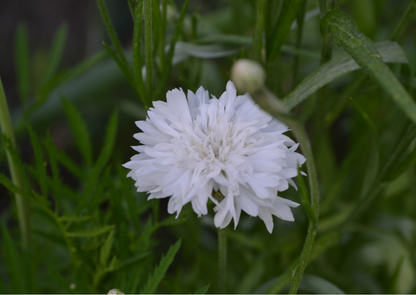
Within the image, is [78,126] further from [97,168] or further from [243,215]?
[243,215]

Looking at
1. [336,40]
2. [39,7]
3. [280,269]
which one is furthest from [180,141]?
[39,7]

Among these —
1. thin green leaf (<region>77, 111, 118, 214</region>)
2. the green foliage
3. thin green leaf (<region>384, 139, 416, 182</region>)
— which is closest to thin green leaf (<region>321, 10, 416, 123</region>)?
the green foliage

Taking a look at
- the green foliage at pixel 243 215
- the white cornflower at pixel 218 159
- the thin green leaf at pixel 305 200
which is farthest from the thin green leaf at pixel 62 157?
the thin green leaf at pixel 305 200

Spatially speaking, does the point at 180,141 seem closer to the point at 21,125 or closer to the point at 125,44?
the point at 21,125

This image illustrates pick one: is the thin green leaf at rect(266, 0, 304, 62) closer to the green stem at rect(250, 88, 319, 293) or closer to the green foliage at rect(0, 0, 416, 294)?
the green foliage at rect(0, 0, 416, 294)

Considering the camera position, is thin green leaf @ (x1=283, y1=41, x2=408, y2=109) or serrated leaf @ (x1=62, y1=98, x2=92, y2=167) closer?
thin green leaf @ (x1=283, y1=41, x2=408, y2=109)
